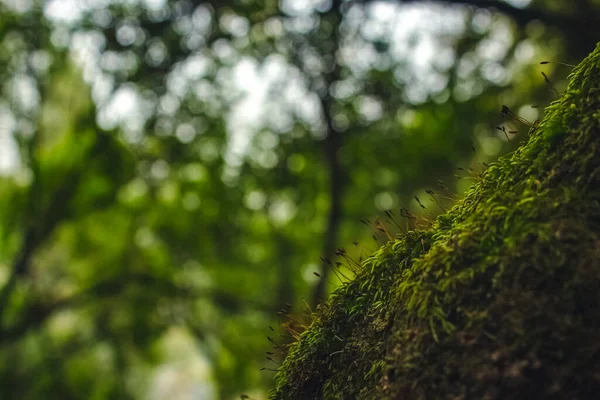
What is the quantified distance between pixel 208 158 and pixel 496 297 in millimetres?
13694

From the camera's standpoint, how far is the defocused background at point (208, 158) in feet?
38.4

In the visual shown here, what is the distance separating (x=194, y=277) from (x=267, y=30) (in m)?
7.76

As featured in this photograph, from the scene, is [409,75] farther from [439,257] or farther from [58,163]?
[439,257]

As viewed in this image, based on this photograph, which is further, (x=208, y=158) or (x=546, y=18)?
(x=208, y=158)

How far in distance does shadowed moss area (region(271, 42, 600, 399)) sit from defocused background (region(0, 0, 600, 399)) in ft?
24.6

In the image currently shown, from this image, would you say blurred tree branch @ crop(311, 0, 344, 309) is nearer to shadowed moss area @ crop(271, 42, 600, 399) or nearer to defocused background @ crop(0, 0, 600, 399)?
defocused background @ crop(0, 0, 600, 399)

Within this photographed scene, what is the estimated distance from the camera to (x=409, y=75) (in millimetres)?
11992

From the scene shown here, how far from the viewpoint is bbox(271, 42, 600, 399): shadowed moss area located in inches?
56.2

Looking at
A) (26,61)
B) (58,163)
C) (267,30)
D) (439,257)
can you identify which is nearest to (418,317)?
(439,257)

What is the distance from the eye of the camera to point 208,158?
1489cm

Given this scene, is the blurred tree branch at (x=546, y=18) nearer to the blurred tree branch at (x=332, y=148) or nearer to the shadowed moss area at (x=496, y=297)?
the blurred tree branch at (x=332, y=148)

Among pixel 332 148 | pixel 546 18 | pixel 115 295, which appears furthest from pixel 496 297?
pixel 115 295

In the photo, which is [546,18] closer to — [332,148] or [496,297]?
[332,148]

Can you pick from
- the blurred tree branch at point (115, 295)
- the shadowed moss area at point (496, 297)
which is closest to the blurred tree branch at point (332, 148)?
the blurred tree branch at point (115, 295)
